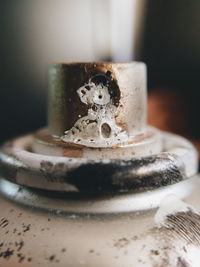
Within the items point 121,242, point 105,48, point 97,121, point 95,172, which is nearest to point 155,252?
point 121,242

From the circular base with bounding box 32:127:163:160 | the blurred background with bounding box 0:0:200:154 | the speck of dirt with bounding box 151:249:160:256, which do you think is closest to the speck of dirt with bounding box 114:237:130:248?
the speck of dirt with bounding box 151:249:160:256

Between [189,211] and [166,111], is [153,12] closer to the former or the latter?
[166,111]

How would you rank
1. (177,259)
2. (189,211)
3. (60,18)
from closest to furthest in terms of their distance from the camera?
(177,259)
(189,211)
(60,18)

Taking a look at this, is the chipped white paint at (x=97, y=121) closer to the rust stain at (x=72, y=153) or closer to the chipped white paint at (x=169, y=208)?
the rust stain at (x=72, y=153)

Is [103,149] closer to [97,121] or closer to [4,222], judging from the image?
[97,121]

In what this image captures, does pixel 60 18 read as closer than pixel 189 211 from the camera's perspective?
No

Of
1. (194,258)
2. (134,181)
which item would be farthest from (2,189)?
(194,258)

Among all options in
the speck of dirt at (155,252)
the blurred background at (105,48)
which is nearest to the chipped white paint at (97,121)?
the speck of dirt at (155,252)
